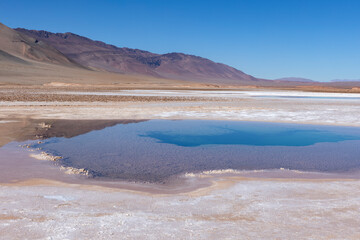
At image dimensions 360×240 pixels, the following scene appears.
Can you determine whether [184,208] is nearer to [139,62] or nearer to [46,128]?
[46,128]

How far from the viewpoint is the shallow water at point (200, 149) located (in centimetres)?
606

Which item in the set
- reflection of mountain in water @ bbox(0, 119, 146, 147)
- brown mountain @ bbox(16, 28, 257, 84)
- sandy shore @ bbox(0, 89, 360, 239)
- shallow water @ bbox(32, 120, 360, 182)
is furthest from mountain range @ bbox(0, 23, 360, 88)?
sandy shore @ bbox(0, 89, 360, 239)

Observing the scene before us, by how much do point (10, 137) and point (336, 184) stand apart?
6745mm

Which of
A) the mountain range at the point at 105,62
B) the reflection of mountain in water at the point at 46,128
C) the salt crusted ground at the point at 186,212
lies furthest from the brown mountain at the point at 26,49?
the salt crusted ground at the point at 186,212

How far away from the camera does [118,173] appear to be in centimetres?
559

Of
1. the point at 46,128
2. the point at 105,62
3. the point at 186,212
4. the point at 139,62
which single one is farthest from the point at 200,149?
Answer: the point at 139,62

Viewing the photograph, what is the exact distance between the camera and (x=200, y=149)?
7.65 meters

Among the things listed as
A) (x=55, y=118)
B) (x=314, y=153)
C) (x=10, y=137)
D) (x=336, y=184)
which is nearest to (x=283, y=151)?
(x=314, y=153)

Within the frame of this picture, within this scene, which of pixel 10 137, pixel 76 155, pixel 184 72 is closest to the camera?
pixel 76 155

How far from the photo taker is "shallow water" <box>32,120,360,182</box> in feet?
19.9

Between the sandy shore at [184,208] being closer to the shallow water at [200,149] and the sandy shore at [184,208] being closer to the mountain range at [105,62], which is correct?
the shallow water at [200,149]

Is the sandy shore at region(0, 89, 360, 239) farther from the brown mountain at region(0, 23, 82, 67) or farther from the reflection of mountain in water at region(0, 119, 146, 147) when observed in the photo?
the brown mountain at region(0, 23, 82, 67)

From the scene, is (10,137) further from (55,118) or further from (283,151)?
(283,151)

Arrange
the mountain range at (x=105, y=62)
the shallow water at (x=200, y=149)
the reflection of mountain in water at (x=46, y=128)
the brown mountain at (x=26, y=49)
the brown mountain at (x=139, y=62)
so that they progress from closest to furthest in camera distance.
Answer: the shallow water at (x=200, y=149), the reflection of mountain in water at (x=46, y=128), the mountain range at (x=105, y=62), the brown mountain at (x=26, y=49), the brown mountain at (x=139, y=62)
